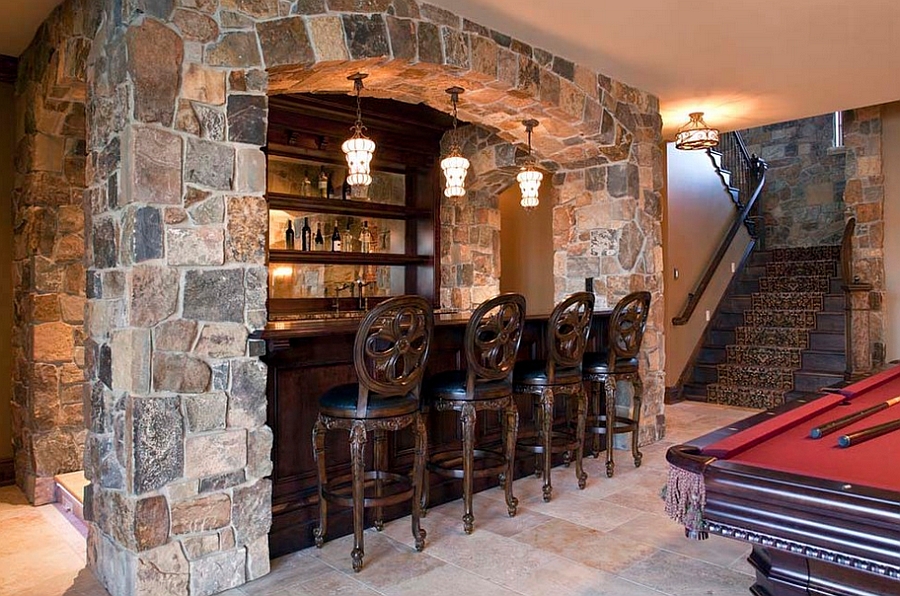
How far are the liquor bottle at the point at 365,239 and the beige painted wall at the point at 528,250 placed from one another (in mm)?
1951

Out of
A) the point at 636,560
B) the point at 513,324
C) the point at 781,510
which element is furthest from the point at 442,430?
the point at 781,510

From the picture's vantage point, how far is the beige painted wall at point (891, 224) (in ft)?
20.6

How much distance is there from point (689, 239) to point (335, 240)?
13.2 ft

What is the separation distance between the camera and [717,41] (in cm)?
388

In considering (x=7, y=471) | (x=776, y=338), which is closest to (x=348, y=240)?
(x=7, y=471)

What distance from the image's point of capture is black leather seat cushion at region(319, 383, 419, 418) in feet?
8.96

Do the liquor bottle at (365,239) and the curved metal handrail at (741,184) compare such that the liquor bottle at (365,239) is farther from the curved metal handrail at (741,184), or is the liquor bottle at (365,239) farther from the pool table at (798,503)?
the pool table at (798,503)

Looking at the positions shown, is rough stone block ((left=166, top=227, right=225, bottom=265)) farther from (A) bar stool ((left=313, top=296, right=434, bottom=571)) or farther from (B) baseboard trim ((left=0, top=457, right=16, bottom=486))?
(B) baseboard trim ((left=0, top=457, right=16, bottom=486))

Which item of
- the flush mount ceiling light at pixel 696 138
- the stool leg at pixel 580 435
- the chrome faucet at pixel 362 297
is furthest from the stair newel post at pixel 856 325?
the chrome faucet at pixel 362 297

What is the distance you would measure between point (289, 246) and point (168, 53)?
9.84 feet

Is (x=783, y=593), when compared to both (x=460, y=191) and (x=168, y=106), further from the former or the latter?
(x=460, y=191)

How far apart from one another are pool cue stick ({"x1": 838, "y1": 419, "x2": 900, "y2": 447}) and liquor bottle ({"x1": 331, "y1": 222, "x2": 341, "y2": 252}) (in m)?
4.61

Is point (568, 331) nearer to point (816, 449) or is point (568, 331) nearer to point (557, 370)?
point (557, 370)

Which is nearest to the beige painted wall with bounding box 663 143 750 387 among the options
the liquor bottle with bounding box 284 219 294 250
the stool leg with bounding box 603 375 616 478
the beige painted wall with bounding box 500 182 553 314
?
the beige painted wall with bounding box 500 182 553 314
